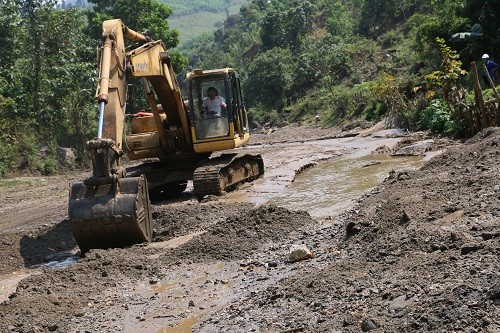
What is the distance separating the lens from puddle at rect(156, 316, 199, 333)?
279 inches

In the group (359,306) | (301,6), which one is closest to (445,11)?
(359,306)

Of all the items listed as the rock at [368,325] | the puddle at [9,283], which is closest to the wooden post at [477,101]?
the puddle at [9,283]

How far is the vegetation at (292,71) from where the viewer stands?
26.4m

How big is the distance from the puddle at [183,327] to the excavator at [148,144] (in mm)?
3392

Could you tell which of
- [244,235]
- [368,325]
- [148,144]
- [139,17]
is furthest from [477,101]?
[139,17]

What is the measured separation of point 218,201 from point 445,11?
1881 centimetres

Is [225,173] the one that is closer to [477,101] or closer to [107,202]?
[107,202]

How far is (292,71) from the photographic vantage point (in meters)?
50.8

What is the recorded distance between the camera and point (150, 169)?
1664 centimetres

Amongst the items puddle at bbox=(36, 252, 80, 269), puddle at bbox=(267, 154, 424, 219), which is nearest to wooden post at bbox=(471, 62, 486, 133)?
puddle at bbox=(267, 154, 424, 219)

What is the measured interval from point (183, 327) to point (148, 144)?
973cm

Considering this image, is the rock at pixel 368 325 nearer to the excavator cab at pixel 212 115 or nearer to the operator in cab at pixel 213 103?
the excavator cab at pixel 212 115

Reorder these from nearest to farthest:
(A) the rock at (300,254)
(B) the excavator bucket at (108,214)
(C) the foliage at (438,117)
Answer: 1. (A) the rock at (300,254)
2. (B) the excavator bucket at (108,214)
3. (C) the foliage at (438,117)

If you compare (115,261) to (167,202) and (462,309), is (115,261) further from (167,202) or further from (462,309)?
(167,202)
